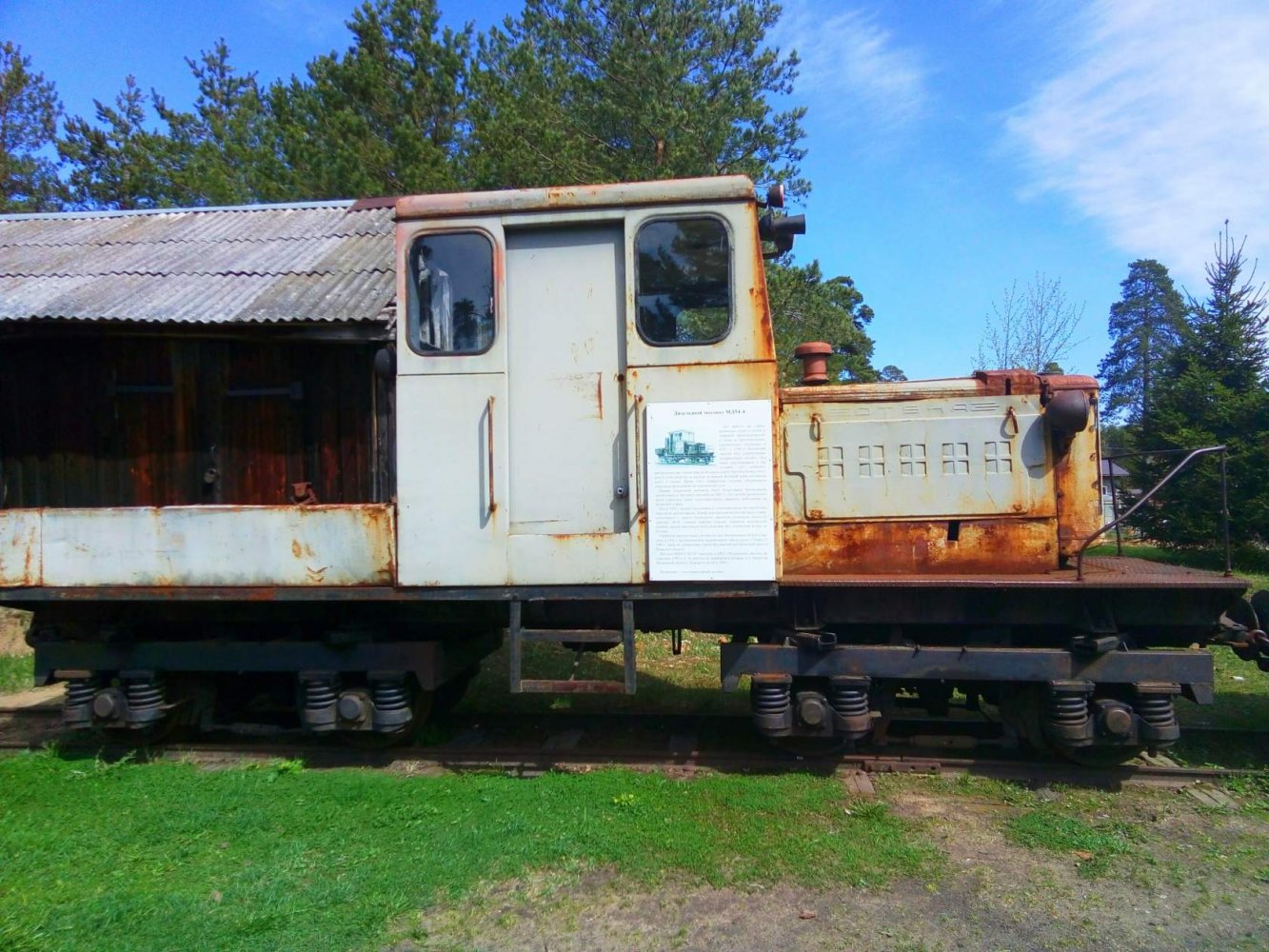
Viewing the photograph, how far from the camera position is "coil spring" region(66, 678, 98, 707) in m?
5.50

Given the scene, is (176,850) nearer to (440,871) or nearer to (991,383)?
(440,871)

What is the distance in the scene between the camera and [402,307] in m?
4.83

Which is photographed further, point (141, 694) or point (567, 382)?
point (141, 694)

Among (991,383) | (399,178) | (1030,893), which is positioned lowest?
(1030,893)

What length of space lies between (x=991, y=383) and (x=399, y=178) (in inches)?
578

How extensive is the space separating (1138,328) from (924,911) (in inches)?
2701

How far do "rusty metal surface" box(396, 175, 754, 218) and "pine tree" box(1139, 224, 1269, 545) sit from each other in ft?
43.8

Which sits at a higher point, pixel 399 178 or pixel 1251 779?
pixel 399 178

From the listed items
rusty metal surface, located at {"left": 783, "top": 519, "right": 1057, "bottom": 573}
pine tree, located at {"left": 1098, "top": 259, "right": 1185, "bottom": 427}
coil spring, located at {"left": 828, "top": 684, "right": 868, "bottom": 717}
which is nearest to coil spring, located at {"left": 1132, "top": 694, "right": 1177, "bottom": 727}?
rusty metal surface, located at {"left": 783, "top": 519, "right": 1057, "bottom": 573}

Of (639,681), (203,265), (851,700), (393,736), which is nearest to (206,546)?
(393,736)

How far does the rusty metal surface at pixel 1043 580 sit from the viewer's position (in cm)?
451

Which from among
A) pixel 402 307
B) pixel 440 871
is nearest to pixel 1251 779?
pixel 440 871

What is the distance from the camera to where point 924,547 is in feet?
16.4

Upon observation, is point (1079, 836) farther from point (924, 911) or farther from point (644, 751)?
point (644, 751)
